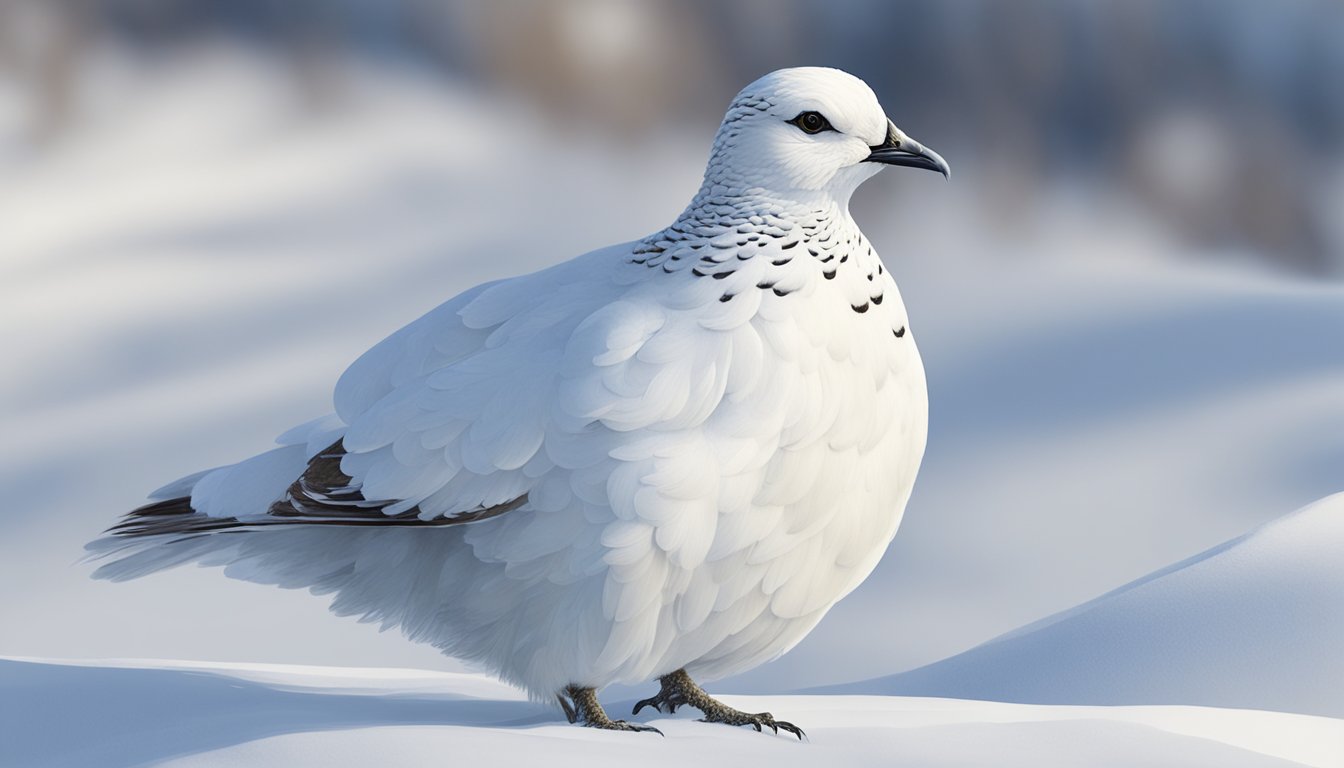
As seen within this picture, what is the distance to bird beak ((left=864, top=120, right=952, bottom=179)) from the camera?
359 centimetres

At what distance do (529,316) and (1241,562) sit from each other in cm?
343

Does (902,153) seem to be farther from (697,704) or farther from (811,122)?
(697,704)

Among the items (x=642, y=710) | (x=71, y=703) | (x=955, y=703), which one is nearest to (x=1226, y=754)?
(x=955, y=703)

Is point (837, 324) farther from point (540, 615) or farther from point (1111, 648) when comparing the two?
point (1111, 648)

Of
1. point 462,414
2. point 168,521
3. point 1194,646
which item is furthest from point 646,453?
point 1194,646

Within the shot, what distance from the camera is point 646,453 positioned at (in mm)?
3312

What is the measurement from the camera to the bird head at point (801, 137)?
3.50 meters

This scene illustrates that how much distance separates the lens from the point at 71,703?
4.38 m

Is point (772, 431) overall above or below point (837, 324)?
below

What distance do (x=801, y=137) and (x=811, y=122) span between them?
0.15 ft

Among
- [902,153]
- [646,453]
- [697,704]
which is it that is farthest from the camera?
[697,704]

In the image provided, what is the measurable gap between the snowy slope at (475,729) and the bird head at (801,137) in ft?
4.19

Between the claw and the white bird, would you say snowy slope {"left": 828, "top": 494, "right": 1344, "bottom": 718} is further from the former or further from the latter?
the white bird

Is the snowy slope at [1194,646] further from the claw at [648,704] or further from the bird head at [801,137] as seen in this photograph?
the bird head at [801,137]
